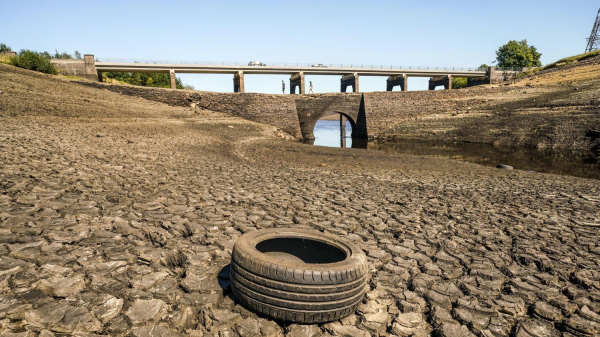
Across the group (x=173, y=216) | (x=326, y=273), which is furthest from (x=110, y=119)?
(x=326, y=273)

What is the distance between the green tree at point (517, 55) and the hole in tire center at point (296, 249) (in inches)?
3766

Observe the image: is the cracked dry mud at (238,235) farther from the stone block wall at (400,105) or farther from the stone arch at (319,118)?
the stone block wall at (400,105)

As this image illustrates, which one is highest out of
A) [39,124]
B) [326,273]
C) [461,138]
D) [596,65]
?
[596,65]

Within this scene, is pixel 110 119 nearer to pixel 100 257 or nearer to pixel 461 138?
pixel 100 257

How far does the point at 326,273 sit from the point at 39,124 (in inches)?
584

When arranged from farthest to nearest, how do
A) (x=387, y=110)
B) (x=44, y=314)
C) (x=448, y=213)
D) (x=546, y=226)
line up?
1. (x=387, y=110)
2. (x=448, y=213)
3. (x=546, y=226)
4. (x=44, y=314)

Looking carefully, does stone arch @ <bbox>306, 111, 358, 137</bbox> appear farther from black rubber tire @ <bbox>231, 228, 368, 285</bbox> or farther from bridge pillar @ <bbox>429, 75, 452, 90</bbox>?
black rubber tire @ <bbox>231, 228, 368, 285</bbox>

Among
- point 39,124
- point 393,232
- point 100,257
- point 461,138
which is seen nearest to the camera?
point 100,257

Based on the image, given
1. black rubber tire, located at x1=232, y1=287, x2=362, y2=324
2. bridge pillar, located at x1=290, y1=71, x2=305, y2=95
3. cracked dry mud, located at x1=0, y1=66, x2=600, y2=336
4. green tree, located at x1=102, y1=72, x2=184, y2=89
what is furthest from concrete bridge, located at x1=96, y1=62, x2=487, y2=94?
black rubber tire, located at x1=232, y1=287, x2=362, y2=324

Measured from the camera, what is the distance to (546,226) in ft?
20.5

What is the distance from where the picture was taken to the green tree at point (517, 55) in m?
80.8

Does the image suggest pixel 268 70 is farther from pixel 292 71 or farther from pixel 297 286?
pixel 297 286

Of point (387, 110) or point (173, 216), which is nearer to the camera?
point (173, 216)

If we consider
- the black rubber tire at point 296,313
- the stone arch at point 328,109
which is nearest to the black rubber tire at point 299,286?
the black rubber tire at point 296,313
